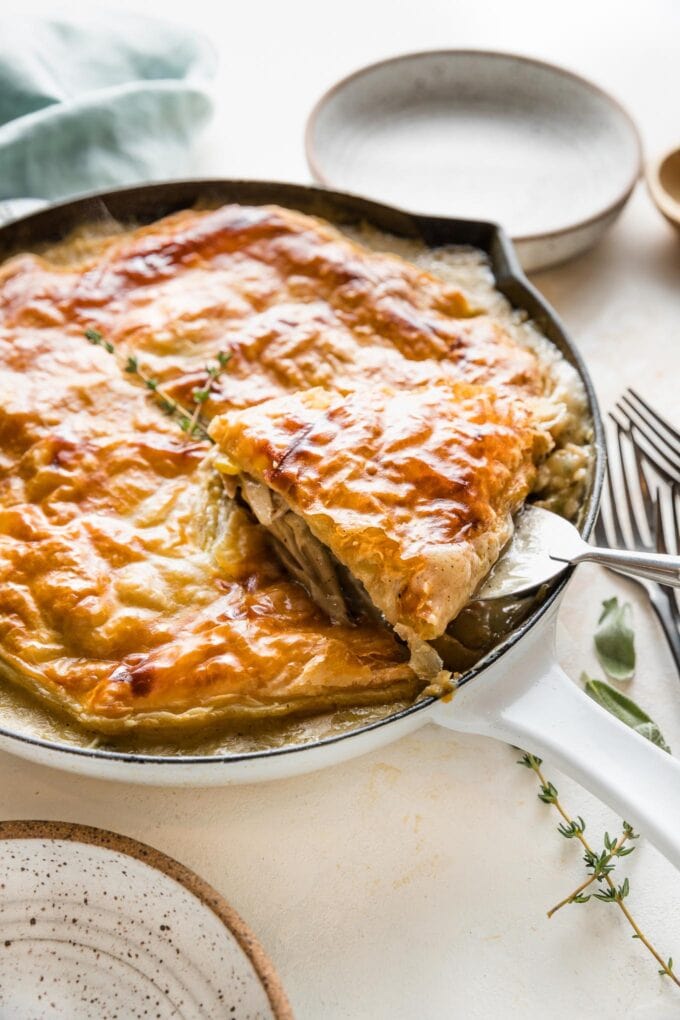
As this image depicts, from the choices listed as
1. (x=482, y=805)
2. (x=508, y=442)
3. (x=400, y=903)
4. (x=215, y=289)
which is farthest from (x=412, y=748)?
(x=215, y=289)

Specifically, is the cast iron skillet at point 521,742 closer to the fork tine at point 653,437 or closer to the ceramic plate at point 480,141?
the fork tine at point 653,437

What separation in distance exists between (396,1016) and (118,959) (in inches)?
21.7

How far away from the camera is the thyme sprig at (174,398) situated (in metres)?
2.58

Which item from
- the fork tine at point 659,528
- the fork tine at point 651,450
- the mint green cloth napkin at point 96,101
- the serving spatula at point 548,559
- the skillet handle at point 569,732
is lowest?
the fork tine at point 659,528

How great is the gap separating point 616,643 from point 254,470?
1.01 m

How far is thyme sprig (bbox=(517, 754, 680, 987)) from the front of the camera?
2129 millimetres

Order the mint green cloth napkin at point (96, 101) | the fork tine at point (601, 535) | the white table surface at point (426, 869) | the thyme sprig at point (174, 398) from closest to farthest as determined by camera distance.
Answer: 1. the white table surface at point (426, 869)
2. the thyme sprig at point (174, 398)
3. the fork tine at point (601, 535)
4. the mint green cloth napkin at point (96, 101)

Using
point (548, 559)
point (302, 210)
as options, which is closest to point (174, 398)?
point (302, 210)

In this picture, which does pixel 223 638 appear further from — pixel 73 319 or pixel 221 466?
pixel 73 319

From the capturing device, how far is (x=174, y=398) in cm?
264

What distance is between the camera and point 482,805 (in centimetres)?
236

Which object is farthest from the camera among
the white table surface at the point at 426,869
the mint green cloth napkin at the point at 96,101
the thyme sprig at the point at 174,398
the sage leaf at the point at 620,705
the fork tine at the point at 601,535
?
the mint green cloth napkin at the point at 96,101

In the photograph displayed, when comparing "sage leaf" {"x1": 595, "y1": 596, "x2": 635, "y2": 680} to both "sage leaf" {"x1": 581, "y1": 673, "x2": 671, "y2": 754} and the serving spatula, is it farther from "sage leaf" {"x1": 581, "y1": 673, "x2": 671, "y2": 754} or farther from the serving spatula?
the serving spatula

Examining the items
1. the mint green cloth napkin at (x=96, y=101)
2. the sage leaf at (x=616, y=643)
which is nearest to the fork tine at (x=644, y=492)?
the sage leaf at (x=616, y=643)
